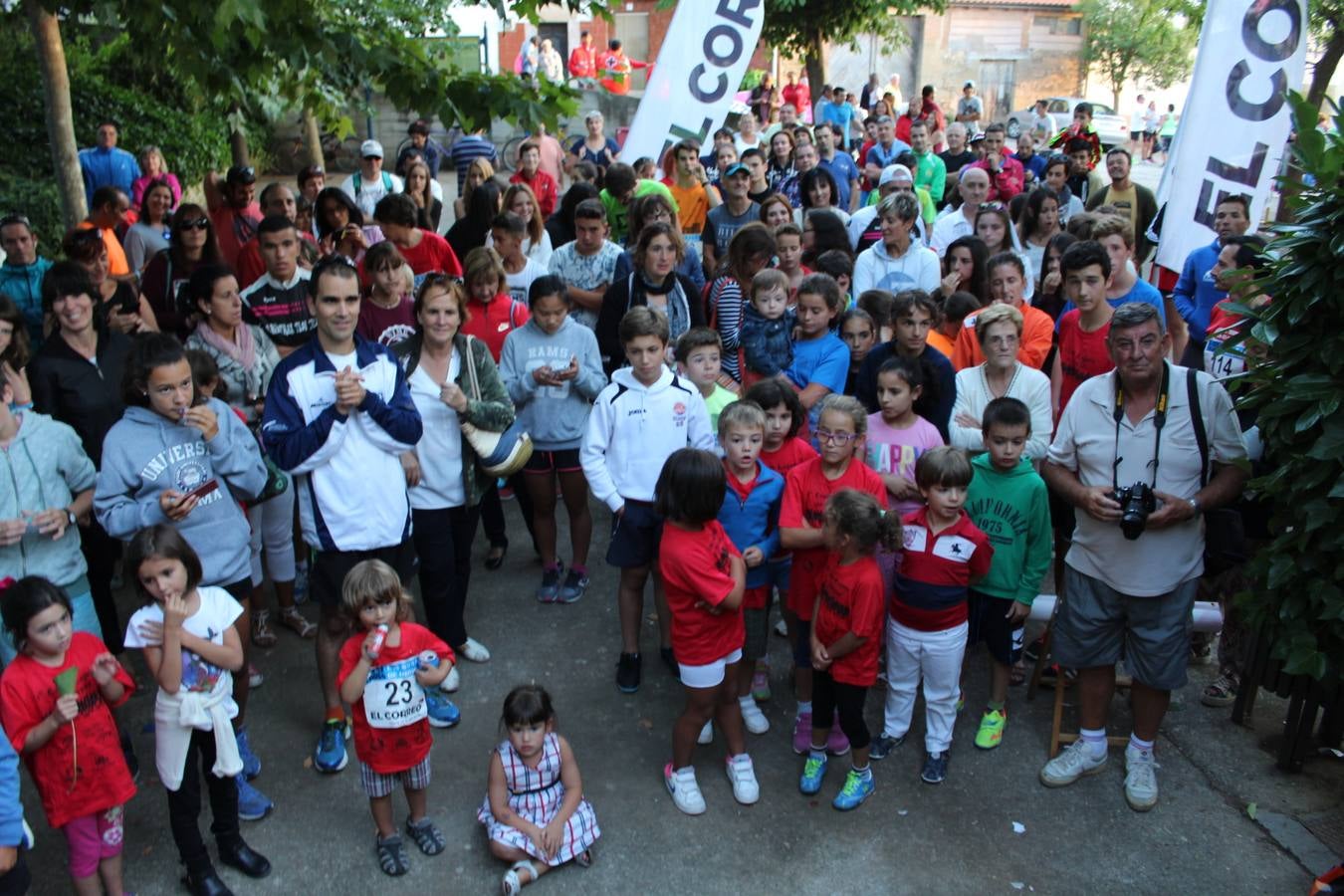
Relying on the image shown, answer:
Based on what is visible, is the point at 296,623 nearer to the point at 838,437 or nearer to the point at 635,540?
the point at 635,540

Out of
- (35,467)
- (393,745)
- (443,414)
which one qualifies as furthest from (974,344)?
(35,467)

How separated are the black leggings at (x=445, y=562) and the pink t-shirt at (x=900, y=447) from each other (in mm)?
1889

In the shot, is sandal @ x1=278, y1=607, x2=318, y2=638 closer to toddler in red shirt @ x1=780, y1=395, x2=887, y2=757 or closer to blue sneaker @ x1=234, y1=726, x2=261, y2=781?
blue sneaker @ x1=234, y1=726, x2=261, y2=781

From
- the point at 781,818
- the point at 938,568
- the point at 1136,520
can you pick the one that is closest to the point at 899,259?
the point at 938,568

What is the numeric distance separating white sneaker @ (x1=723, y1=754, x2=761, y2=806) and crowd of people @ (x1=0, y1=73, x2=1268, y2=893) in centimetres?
1

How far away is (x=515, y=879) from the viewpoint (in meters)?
3.78

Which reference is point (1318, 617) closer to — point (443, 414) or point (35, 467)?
point (443, 414)

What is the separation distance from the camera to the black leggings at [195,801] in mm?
3686

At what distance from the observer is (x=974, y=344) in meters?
5.52

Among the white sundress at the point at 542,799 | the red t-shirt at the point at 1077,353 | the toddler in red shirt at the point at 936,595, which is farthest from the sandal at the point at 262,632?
the red t-shirt at the point at 1077,353

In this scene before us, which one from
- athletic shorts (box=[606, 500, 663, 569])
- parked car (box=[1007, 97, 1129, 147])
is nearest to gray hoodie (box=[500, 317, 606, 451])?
athletic shorts (box=[606, 500, 663, 569])

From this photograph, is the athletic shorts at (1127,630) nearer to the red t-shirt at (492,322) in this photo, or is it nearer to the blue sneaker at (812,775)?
the blue sneaker at (812,775)

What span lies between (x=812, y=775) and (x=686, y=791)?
1.68 ft

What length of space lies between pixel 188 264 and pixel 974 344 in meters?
4.22
